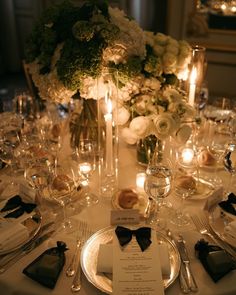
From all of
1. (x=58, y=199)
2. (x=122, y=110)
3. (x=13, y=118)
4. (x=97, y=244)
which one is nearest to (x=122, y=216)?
(x=97, y=244)

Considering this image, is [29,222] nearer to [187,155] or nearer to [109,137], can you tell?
[109,137]

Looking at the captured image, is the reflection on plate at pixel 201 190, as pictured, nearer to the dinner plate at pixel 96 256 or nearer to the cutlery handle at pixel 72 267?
the dinner plate at pixel 96 256

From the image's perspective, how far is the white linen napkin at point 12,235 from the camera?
0.98 metres

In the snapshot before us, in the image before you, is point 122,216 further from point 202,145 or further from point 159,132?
point 202,145

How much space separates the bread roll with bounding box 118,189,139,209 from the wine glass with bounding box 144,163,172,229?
9 cm

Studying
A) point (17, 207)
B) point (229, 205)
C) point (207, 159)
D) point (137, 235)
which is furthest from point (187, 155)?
point (17, 207)

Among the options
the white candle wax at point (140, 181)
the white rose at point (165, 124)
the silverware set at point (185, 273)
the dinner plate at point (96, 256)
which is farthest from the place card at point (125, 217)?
the white rose at point (165, 124)

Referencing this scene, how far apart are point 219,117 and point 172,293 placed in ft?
4.22

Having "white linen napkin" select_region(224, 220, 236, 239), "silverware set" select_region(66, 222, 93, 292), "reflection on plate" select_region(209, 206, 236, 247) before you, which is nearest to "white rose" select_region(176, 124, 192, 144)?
"reflection on plate" select_region(209, 206, 236, 247)

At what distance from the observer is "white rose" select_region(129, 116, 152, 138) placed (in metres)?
1.33

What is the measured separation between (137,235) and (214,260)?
252mm

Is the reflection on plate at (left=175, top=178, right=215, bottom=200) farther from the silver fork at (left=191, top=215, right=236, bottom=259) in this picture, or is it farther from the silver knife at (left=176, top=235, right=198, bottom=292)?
the silver knife at (left=176, top=235, right=198, bottom=292)

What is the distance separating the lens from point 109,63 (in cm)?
134

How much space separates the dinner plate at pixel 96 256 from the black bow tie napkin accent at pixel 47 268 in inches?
2.9
